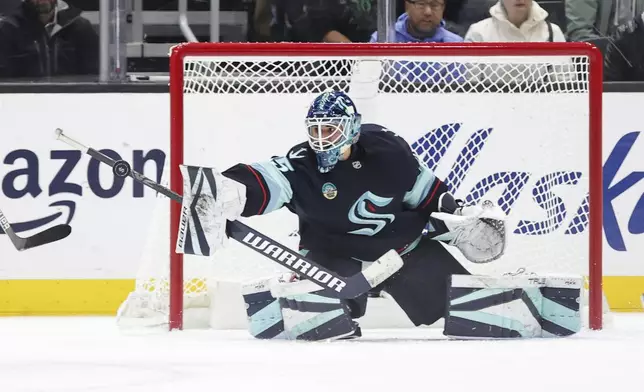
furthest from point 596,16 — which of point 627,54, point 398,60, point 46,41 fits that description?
point 46,41

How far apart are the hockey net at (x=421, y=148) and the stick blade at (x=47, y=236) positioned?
1.39 ft

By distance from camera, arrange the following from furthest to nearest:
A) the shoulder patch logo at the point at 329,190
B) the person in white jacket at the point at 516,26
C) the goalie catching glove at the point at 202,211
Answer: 1. the person in white jacket at the point at 516,26
2. the shoulder patch logo at the point at 329,190
3. the goalie catching glove at the point at 202,211

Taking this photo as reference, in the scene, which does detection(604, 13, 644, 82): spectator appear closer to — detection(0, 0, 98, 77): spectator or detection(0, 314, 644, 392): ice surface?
detection(0, 314, 644, 392): ice surface

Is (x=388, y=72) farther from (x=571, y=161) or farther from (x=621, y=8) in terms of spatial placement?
(x=621, y=8)

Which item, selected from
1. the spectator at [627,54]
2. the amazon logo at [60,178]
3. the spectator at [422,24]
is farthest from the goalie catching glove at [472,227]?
the amazon logo at [60,178]

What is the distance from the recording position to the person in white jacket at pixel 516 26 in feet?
13.7

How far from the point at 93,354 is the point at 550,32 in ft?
6.50

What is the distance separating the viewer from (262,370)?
2.75 metres

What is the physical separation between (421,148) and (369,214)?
66 cm

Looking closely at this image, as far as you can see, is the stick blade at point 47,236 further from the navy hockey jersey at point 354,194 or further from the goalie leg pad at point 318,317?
the goalie leg pad at point 318,317

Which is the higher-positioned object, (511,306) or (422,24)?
(422,24)

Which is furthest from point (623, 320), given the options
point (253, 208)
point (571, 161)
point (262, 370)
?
point (262, 370)

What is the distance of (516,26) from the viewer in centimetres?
420

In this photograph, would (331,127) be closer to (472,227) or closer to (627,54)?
(472,227)
